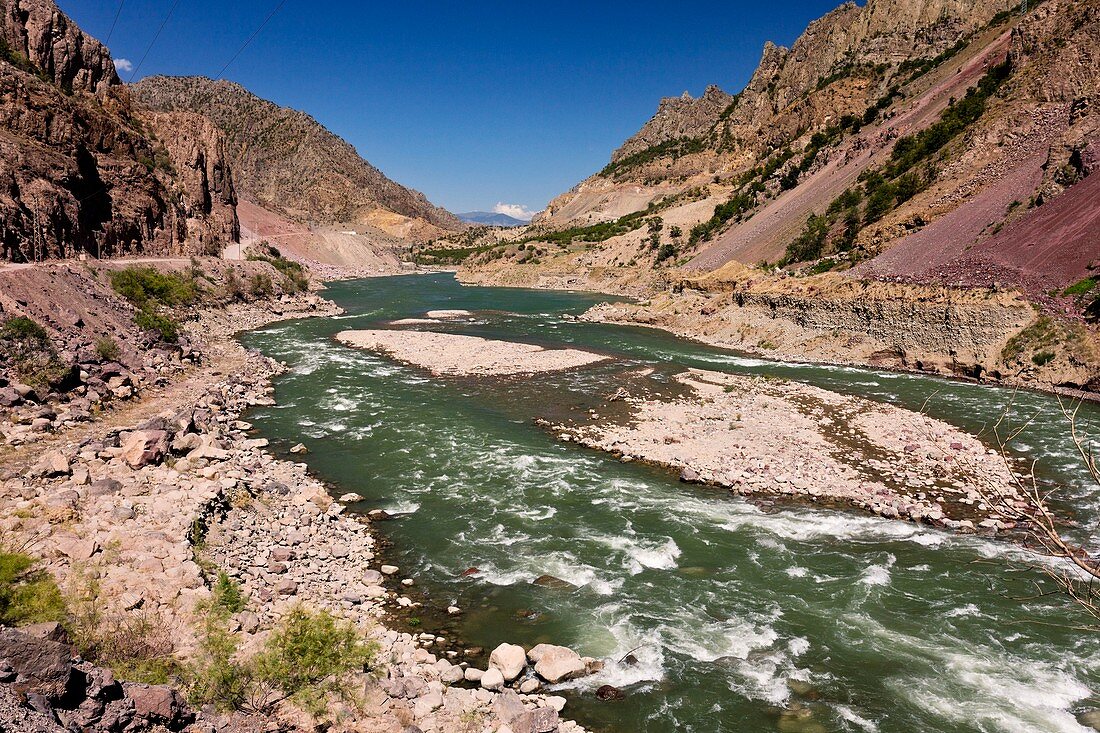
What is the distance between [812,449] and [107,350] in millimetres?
25509

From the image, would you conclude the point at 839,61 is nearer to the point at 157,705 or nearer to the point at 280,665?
the point at 280,665

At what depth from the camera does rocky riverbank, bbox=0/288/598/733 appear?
798cm

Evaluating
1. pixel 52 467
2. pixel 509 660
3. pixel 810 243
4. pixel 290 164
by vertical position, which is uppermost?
pixel 290 164

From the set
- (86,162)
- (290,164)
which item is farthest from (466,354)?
(290,164)

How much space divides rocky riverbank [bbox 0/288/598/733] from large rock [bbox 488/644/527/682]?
34 millimetres

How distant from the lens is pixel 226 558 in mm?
10750

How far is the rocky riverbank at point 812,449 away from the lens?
14703 mm

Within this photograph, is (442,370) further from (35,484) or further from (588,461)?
(35,484)

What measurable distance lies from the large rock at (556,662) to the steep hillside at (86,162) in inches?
1430

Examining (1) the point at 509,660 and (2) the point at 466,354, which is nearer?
(1) the point at 509,660

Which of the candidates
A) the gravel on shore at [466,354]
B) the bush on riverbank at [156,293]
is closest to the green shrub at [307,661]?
the gravel on shore at [466,354]

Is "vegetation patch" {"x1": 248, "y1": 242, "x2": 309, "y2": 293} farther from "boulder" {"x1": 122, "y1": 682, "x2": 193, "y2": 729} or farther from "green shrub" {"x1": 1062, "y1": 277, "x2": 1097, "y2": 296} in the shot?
"green shrub" {"x1": 1062, "y1": 277, "x2": 1097, "y2": 296}

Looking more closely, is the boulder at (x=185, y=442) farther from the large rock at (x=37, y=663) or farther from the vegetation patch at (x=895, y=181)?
the vegetation patch at (x=895, y=181)

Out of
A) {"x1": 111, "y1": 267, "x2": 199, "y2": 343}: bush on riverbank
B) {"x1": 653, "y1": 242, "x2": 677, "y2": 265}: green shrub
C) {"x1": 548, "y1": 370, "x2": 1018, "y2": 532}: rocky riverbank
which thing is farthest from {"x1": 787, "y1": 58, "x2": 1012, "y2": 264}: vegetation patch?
{"x1": 111, "y1": 267, "x2": 199, "y2": 343}: bush on riverbank
